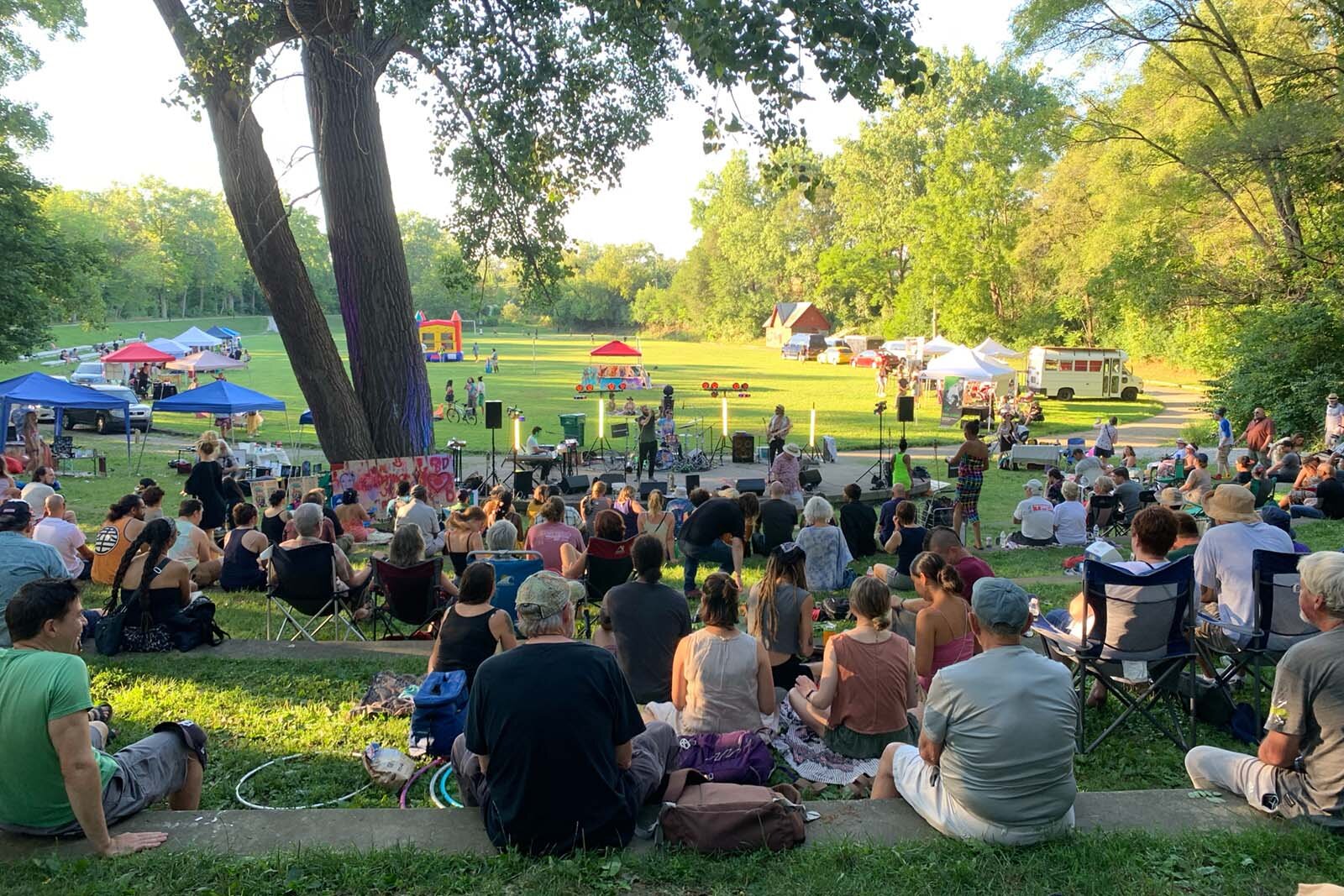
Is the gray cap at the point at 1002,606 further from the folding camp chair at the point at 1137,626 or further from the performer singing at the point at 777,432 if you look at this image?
the performer singing at the point at 777,432

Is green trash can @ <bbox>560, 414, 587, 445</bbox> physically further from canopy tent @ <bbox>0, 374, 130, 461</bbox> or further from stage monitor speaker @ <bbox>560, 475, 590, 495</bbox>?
canopy tent @ <bbox>0, 374, 130, 461</bbox>

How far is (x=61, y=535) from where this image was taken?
8484 mm

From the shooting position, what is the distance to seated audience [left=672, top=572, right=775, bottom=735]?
14.6 ft

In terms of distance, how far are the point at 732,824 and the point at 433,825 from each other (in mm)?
1167

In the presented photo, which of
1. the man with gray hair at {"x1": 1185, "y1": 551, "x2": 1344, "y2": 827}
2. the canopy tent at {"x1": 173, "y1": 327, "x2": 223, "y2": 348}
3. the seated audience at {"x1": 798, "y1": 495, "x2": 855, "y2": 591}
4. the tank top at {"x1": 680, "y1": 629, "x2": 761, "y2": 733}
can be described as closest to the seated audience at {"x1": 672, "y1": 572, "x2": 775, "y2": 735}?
the tank top at {"x1": 680, "y1": 629, "x2": 761, "y2": 733}

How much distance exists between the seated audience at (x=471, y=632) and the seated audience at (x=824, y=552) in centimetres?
391

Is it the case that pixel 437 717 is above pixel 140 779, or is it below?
below

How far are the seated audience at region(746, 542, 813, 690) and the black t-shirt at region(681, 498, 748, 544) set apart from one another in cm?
380

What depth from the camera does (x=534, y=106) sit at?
1430 centimetres

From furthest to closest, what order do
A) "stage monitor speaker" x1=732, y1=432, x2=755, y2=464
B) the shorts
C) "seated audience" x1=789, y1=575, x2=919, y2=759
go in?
"stage monitor speaker" x1=732, y1=432, x2=755, y2=464, "seated audience" x1=789, y1=575, x2=919, y2=759, the shorts

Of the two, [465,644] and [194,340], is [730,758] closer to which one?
[465,644]

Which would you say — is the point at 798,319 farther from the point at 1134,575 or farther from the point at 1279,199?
the point at 1134,575

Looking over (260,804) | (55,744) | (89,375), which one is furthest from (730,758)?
(89,375)

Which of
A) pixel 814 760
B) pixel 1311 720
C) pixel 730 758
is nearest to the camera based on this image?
pixel 1311 720
